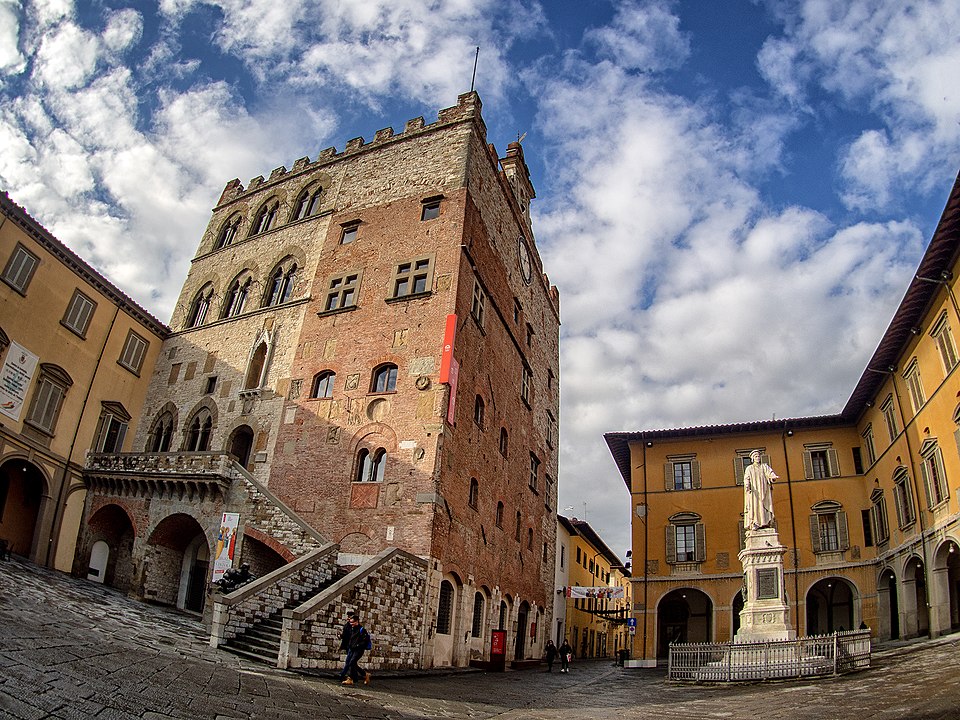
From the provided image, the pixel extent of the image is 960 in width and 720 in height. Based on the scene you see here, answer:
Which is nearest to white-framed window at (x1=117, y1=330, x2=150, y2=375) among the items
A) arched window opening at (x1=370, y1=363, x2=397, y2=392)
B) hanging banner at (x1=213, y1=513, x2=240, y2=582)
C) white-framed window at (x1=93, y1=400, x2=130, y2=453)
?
white-framed window at (x1=93, y1=400, x2=130, y2=453)

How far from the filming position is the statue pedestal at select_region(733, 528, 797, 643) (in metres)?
18.0

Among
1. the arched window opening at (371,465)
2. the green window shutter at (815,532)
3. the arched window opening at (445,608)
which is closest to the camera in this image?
the arched window opening at (445,608)

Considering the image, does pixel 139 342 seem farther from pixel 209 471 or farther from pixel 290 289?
pixel 209 471

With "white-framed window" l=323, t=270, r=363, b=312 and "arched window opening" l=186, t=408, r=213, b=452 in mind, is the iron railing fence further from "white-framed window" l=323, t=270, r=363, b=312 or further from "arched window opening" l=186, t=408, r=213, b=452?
"arched window opening" l=186, t=408, r=213, b=452

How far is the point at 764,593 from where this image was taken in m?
18.7

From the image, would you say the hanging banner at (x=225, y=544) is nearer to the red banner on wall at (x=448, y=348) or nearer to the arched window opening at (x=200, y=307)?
the red banner on wall at (x=448, y=348)

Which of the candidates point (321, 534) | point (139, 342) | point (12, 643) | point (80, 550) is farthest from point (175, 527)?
point (12, 643)

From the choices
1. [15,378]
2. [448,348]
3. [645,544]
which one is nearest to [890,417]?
[645,544]

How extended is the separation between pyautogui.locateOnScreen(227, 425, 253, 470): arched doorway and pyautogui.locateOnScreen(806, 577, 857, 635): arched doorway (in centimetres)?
2454

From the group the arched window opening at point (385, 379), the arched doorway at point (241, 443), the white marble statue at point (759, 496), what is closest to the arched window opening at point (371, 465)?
the arched window opening at point (385, 379)

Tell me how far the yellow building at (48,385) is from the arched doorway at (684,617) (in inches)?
1004

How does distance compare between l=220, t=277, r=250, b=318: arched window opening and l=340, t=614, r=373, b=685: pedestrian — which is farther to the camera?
l=220, t=277, r=250, b=318: arched window opening

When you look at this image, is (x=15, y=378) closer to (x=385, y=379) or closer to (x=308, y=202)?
(x=385, y=379)

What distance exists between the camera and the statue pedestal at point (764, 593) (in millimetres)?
17969
